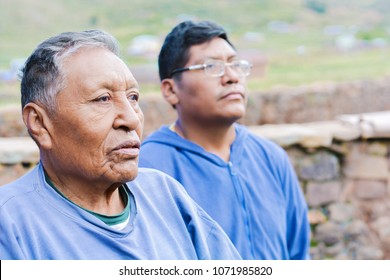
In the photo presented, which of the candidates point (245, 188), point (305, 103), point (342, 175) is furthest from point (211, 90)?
point (305, 103)

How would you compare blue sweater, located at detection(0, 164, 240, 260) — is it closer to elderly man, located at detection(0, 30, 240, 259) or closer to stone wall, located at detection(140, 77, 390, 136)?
elderly man, located at detection(0, 30, 240, 259)

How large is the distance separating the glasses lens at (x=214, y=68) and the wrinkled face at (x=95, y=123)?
4.70 feet

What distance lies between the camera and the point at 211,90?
131 inches

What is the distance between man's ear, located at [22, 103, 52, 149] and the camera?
1932 mm

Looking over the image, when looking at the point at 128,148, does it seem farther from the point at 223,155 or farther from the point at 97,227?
the point at 223,155

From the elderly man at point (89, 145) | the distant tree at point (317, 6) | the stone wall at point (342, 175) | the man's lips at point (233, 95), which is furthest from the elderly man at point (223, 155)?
the distant tree at point (317, 6)

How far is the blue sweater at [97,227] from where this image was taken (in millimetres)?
1765

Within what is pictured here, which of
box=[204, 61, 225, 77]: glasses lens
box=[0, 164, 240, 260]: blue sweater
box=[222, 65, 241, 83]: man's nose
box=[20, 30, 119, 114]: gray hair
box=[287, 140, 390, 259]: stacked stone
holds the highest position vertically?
box=[20, 30, 119, 114]: gray hair

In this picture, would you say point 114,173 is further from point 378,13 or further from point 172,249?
point 378,13

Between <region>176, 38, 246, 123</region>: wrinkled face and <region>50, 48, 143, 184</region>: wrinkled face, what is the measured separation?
1376 millimetres

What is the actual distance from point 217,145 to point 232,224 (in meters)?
0.40

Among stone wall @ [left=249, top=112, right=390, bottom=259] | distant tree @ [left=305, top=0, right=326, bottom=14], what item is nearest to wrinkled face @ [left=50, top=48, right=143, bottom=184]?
stone wall @ [left=249, top=112, right=390, bottom=259]

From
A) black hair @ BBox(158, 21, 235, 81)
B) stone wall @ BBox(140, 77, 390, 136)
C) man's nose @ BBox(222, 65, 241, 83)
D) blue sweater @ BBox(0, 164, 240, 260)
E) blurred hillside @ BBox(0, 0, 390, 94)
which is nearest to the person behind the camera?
blue sweater @ BBox(0, 164, 240, 260)

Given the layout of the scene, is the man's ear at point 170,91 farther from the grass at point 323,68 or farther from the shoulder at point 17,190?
the grass at point 323,68
